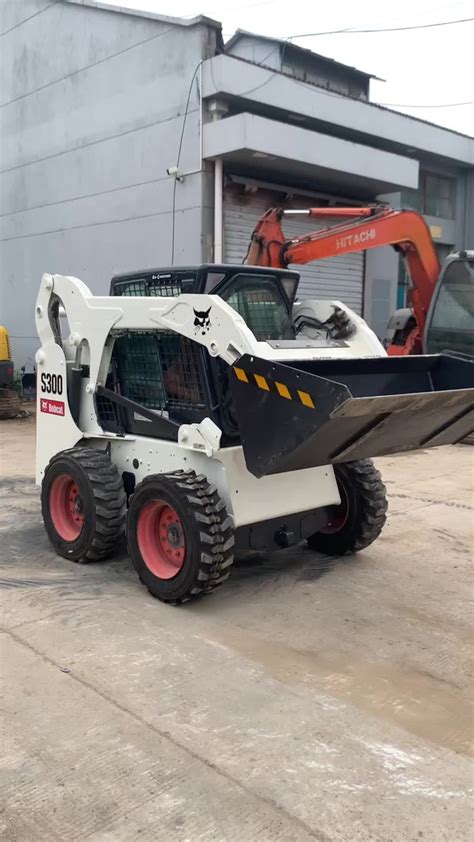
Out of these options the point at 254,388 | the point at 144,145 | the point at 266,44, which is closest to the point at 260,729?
the point at 254,388

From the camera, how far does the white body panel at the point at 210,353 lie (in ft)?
14.6

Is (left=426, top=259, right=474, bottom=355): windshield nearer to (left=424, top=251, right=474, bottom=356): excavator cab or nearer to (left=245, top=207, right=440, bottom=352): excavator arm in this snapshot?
(left=424, top=251, right=474, bottom=356): excavator cab

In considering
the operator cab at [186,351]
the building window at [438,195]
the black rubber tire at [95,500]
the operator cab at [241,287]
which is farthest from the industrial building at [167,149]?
the black rubber tire at [95,500]

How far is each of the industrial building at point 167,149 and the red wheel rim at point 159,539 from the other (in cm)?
854

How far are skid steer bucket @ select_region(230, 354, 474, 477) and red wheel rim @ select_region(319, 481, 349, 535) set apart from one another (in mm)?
932

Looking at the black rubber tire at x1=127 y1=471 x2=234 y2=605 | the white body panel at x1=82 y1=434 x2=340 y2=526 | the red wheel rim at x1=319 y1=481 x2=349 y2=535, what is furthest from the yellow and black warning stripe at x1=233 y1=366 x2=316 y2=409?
the red wheel rim at x1=319 y1=481 x2=349 y2=535

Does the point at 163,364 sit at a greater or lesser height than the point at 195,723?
greater

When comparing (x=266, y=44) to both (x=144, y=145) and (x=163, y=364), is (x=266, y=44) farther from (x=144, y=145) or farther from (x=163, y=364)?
(x=163, y=364)

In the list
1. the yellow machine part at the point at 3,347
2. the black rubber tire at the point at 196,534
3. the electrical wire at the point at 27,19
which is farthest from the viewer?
the electrical wire at the point at 27,19

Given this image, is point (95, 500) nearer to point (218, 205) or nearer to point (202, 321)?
point (202, 321)

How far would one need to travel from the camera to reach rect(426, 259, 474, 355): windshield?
10.5 metres

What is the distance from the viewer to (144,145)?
44.3 feet

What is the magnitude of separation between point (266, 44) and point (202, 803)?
1844cm

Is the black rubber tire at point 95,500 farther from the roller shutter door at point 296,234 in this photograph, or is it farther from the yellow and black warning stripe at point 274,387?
the roller shutter door at point 296,234
